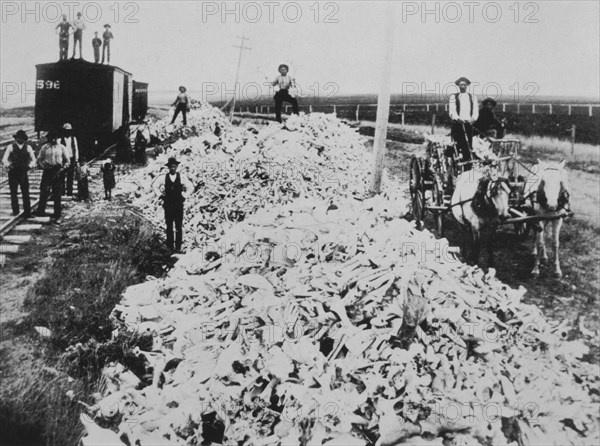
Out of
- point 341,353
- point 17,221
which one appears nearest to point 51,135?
point 17,221

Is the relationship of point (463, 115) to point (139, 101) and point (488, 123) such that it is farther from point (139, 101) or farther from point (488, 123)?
point (139, 101)

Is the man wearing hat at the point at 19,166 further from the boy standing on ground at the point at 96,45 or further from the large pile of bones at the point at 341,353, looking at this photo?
the large pile of bones at the point at 341,353

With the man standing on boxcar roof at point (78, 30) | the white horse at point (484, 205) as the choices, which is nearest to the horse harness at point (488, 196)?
the white horse at point (484, 205)

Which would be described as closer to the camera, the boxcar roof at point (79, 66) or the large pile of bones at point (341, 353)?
the large pile of bones at point (341, 353)

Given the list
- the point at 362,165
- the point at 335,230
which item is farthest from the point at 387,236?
the point at 362,165

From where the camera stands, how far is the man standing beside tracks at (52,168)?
3.91 m

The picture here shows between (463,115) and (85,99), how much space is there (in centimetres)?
319

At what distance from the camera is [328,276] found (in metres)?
3.25

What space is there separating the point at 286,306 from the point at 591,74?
2879mm

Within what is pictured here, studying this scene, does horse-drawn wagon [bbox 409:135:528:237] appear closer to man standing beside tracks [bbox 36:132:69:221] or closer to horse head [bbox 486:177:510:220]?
horse head [bbox 486:177:510:220]

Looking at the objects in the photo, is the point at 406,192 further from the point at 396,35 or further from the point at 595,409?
the point at 595,409

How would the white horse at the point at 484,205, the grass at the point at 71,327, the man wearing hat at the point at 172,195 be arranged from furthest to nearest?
the white horse at the point at 484,205
the man wearing hat at the point at 172,195
the grass at the point at 71,327

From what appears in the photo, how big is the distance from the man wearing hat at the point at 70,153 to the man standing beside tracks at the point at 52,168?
3cm

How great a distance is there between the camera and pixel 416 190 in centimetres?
506
